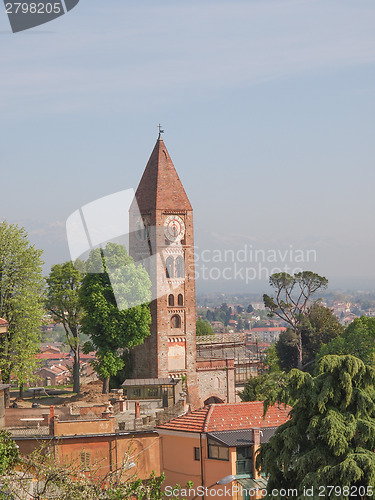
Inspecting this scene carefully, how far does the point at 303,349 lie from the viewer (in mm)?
73250

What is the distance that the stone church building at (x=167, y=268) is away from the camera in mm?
55469

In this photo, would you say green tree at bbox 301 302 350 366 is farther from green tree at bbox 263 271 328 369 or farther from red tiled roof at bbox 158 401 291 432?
red tiled roof at bbox 158 401 291 432

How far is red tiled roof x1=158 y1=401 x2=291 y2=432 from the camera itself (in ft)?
107

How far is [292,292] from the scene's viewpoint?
249ft

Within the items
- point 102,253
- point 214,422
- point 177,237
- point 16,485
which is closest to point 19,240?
point 102,253

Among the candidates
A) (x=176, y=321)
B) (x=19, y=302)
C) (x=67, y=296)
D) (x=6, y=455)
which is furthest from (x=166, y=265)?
(x=6, y=455)

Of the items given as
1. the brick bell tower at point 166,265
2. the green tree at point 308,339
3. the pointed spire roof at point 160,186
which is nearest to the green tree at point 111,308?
the brick bell tower at point 166,265

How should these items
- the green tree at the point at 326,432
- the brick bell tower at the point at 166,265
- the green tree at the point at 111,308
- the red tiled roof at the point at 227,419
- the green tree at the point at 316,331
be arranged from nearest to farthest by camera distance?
the green tree at the point at 326,432 < the red tiled roof at the point at 227,419 < the green tree at the point at 111,308 < the brick bell tower at the point at 166,265 < the green tree at the point at 316,331

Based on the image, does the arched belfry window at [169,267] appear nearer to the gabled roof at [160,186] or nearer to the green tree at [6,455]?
the gabled roof at [160,186]

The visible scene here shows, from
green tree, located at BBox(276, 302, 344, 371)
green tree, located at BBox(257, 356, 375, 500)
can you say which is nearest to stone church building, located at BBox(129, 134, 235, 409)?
green tree, located at BBox(276, 302, 344, 371)

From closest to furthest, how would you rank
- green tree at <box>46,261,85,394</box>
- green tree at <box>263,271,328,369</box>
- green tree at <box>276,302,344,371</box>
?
1. green tree at <box>46,261,85,394</box>
2. green tree at <box>276,302,344,371</box>
3. green tree at <box>263,271,328,369</box>

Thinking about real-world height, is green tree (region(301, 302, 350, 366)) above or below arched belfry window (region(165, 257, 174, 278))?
below

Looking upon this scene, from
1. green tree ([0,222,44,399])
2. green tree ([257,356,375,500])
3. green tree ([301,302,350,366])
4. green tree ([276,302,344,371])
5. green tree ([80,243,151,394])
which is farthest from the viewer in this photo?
green tree ([276,302,344,371])

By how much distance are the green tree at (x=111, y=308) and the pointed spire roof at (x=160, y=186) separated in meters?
5.64
